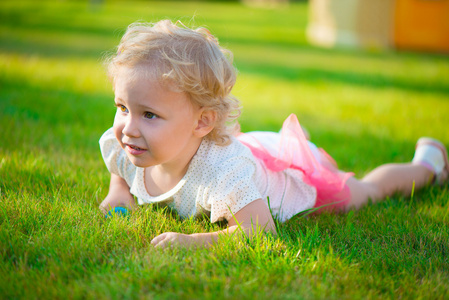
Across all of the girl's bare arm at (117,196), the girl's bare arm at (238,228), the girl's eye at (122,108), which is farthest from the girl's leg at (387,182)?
the girl's eye at (122,108)

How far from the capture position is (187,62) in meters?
1.97

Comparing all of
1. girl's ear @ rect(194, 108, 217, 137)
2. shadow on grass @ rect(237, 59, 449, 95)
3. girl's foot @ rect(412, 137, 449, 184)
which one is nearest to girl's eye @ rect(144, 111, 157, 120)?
girl's ear @ rect(194, 108, 217, 137)

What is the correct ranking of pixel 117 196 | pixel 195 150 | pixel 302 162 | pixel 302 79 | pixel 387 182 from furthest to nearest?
pixel 302 79 → pixel 387 182 → pixel 302 162 → pixel 117 196 → pixel 195 150

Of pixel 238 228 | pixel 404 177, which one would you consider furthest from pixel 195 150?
pixel 404 177

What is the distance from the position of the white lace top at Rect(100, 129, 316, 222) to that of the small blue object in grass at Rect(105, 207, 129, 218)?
0.45 ft

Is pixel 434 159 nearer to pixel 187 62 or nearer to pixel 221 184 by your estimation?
pixel 221 184

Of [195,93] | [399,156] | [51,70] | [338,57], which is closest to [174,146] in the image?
[195,93]

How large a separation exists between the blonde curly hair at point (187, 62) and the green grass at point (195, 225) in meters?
0.35

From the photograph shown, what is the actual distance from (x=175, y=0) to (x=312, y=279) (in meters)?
24.4

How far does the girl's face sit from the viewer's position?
1.94 m

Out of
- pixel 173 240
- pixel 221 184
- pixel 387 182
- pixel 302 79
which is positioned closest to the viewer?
pixel 173 240

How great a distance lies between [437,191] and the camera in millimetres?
2920

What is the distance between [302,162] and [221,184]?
2.14 ft

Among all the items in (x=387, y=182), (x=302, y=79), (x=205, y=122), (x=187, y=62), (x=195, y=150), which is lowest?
(x=387, y=182)
